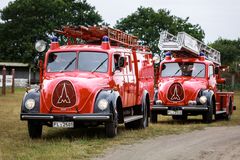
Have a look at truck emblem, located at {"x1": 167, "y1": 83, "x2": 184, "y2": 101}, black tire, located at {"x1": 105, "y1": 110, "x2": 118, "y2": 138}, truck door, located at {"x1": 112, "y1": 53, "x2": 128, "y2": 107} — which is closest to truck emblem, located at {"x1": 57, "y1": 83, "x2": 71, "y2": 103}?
black tire, located at {"x1": 105, "y1": 110, "x2": 118, "y2": 138}

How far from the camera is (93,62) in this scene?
14.5 meters

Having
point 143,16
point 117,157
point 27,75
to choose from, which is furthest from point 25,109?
point 27,75

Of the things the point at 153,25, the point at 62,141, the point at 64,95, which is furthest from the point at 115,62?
the point at 153,25

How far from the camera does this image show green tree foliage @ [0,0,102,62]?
65375 mm

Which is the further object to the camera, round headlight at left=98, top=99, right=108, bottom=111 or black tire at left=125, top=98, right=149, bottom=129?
black tire at left=125, top=98, right=149, bottom=129

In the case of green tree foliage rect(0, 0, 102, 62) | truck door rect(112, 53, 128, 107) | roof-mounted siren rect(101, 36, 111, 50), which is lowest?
truck door rect(112, 53, 128, 107)

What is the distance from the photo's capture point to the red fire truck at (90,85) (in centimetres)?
1323

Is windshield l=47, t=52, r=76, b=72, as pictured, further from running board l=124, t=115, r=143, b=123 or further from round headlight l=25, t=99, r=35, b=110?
running board l=124, t=115, r=143, b=123

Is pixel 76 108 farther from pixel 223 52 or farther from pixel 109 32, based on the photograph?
pixel 223 52

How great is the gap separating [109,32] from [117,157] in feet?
18.9

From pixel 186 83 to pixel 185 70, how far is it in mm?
961

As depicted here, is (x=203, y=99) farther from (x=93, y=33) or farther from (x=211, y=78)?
(x=93, y=33)

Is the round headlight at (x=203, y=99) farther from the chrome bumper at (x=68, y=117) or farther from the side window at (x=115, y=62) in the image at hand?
the chrome bumper at (x=68, y=117)

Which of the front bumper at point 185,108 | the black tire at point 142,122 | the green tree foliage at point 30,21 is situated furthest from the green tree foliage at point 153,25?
the black tire at point 142,122
